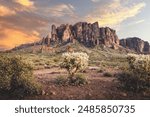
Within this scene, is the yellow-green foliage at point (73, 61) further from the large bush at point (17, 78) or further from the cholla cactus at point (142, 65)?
the cholla cactus at point (142, 65)

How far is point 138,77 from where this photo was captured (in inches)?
642

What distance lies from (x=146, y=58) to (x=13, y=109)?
9503 millimetres

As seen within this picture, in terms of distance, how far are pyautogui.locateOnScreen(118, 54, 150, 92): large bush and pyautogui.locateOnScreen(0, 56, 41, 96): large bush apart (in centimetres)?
489

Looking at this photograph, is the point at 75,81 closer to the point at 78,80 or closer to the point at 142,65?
the point at 78,80

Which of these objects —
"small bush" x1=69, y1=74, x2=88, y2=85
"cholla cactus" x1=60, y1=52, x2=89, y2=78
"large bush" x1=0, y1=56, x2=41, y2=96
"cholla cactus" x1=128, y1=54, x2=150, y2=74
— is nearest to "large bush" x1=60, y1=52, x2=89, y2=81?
"cholla cactus" x1=60, y1=52, x2=89, y2=78

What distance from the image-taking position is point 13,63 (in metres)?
16.7

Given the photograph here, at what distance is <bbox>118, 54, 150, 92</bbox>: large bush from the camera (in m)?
16.2

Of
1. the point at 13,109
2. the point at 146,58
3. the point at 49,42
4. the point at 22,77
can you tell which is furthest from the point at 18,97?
the point at 49,42

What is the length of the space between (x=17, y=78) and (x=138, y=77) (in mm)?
6584

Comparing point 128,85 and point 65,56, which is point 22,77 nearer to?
point 65,56

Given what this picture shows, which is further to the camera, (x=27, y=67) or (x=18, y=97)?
(x=27, y=67)

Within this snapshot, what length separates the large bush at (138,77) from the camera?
53.1 ft

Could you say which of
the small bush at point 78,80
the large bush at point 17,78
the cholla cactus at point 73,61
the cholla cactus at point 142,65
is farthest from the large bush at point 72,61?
the cholla cactus at point 142,65

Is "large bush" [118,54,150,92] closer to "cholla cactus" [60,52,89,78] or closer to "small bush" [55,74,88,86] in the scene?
"small bush" [55,74,88,86]
